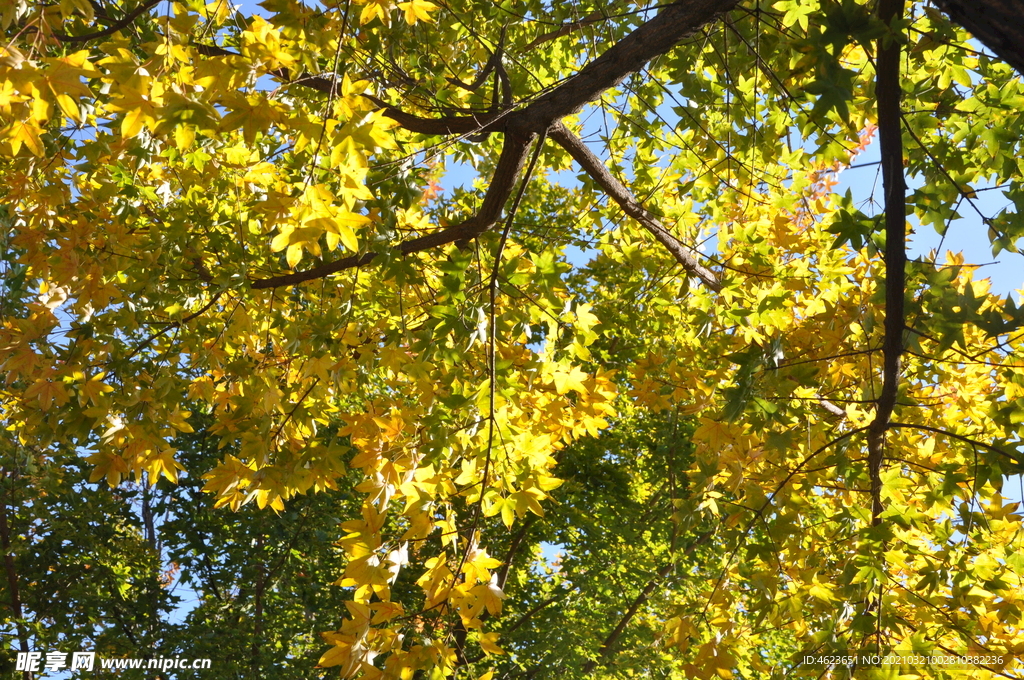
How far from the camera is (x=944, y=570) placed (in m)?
2.22

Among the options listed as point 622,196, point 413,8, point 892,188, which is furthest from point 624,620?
point 413,8

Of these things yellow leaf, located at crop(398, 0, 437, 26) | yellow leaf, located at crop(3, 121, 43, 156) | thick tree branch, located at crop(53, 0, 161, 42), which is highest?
thick tree branch, located at crop(53, 0, 161, 42)

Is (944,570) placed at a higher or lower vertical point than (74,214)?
lower

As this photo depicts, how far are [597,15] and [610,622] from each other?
12.7ft

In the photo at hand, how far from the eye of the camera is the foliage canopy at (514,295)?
71.1 inches

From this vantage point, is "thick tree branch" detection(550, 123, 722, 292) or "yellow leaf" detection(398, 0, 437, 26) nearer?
"yellow leaf" detection(398, 0, 437, 26)

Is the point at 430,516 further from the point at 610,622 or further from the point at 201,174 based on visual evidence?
the point at 610,622

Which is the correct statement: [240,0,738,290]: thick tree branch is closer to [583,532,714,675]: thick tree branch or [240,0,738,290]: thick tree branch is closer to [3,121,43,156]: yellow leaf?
[3,121,43,156]: yellow leaf

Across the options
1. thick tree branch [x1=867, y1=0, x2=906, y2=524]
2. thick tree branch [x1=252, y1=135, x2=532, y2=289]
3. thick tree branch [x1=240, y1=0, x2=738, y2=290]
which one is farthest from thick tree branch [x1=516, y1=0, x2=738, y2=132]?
thick tree branch [x1=867, y1=0, x2=906, y2=524]

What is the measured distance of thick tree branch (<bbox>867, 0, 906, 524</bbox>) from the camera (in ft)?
5.71

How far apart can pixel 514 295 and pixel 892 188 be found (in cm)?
113

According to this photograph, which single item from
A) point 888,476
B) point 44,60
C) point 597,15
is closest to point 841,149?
point 888,476

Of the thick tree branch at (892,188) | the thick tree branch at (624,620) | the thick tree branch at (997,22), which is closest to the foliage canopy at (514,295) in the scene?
the thick tree branch at (892,188)

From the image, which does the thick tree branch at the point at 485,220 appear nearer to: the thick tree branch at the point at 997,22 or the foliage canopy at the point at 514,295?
the foliage canopy at the point at 514,295
